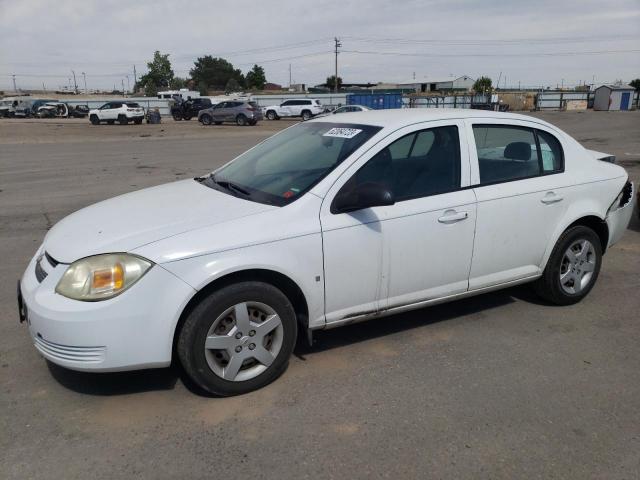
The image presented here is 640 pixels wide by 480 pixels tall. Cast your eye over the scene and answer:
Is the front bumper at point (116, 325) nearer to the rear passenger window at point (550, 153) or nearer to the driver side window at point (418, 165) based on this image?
the driver side window at point (418, 165)

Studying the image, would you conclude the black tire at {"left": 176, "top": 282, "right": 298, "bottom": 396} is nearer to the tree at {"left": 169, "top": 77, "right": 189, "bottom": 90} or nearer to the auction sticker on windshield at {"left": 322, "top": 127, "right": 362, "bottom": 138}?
the auction sticker on windshield at {"left": 322, "top": 127, "right": 362, "bottom": 138}

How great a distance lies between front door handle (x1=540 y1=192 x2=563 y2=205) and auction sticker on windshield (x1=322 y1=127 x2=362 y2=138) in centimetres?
156

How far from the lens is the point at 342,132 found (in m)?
3.86

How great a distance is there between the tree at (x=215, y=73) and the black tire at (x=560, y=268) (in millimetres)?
129015

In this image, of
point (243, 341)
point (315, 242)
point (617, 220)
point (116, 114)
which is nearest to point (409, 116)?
point (315, 242)

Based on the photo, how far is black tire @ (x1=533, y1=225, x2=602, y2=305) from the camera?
4.36 meters

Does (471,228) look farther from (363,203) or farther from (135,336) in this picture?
(135,336)

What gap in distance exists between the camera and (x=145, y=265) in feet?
9.52

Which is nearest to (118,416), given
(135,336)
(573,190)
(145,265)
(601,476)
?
(135,336)

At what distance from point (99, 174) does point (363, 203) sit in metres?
10.6

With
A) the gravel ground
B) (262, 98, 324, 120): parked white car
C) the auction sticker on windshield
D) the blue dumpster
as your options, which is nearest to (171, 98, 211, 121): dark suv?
(262, 98, 324, 120): parked white car

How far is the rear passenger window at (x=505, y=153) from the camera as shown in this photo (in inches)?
→ 157

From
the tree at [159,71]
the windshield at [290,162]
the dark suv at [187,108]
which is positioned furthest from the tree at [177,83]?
the windshield at [290,162]

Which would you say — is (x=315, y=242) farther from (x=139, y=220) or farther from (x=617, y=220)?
(x=617, y=220)
